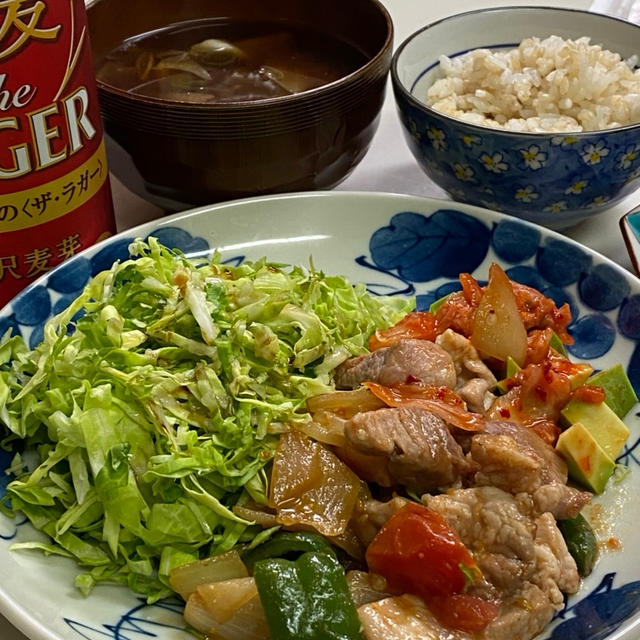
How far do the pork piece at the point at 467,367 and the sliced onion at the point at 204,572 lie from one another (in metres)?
0.61

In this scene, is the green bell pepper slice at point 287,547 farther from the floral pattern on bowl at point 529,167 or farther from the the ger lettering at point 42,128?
the floral pattern on bowl at point 529,167

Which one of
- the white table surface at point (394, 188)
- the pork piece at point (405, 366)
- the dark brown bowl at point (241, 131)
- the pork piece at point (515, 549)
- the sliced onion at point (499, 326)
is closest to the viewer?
the pork piece at point (515, 549)

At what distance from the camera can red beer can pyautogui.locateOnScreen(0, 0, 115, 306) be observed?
1.89 meters

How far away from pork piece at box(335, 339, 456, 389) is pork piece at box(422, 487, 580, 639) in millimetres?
297

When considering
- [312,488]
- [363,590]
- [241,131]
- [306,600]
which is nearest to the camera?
[306,600]

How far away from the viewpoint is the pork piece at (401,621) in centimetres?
150

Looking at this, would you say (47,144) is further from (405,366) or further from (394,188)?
(394,188)

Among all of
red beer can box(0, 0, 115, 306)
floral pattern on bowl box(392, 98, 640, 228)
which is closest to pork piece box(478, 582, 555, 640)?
floral pattern on bowl box(392, 98, 640, 228)

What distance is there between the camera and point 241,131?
2318mm

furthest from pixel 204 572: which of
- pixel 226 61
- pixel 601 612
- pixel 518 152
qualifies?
pixel 226 61

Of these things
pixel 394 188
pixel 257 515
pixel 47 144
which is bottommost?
pixel 394 188

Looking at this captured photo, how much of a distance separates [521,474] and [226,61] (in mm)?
1624

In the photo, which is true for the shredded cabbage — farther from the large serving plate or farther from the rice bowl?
the rice bowl

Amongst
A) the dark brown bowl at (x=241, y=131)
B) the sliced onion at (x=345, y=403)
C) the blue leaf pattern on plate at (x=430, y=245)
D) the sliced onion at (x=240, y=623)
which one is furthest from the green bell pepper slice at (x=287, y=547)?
the dark brown bowl at (x=241, y=131)
